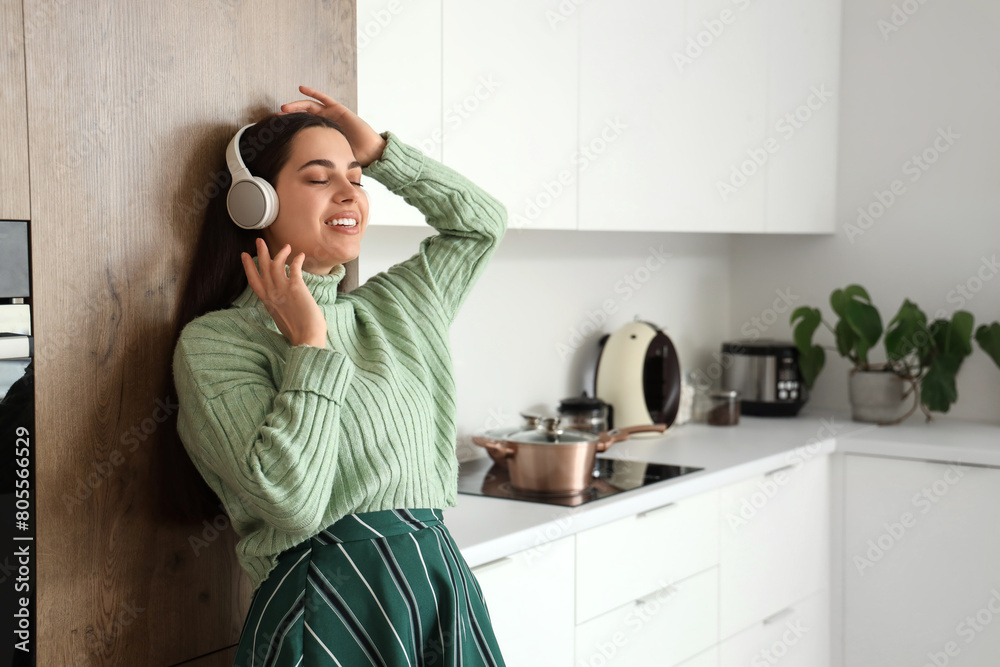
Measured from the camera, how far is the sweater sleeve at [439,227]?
1356 mm

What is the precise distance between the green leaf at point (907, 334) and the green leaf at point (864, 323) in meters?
0.04

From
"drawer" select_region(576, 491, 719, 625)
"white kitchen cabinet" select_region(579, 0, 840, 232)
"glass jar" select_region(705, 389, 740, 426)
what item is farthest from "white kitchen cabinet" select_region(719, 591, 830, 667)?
"white kitchen cabinet" select_region(579, 0, 840, 232)

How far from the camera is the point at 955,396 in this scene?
9.06 ft

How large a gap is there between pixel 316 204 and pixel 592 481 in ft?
3.60

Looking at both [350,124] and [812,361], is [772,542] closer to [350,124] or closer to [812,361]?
[812,361]

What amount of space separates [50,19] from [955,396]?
252 centimetres

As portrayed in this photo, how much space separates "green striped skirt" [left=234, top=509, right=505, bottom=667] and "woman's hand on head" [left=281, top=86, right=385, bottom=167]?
482 mm

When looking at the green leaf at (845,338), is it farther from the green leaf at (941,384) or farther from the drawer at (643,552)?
the drawer at (643,552)

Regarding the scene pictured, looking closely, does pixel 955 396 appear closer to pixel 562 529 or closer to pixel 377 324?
pixel 562 529

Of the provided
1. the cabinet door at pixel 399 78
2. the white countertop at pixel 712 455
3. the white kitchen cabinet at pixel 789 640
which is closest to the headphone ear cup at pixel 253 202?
the cabinet door at pixel 399 78

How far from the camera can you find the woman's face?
46.6 inches

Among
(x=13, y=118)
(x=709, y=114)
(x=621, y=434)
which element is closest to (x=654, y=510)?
(x=621, y=434)

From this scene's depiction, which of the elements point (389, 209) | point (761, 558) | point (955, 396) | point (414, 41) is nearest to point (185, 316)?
point (389, 209)

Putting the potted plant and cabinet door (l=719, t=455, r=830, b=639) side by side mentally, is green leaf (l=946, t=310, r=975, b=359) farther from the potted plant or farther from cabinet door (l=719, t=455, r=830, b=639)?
cabinet door (l=719, t=455, r=830, b=639)
